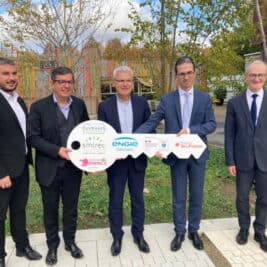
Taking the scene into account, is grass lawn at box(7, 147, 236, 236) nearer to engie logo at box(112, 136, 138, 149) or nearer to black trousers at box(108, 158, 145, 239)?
black trousers at box(108, 158, 145, 239)

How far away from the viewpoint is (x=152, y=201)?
524 cm

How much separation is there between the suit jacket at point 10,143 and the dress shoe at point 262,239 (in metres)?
2.69

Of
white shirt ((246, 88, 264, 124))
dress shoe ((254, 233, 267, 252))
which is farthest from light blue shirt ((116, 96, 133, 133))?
dress shoe ((254, 233, 267, 252))

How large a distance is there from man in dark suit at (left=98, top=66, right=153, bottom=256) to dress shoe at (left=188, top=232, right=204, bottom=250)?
56cm

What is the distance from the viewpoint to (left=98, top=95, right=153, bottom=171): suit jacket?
133 inches

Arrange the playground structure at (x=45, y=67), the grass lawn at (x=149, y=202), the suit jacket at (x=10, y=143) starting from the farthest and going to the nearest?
1. the playground structure at (x=45, y=67)
2. the grass lawn at (x=149, y=202)
3. the suit jacket at (x=10, y=143)

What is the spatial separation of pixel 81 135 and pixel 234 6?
20.6 ft

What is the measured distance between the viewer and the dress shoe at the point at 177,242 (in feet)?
11.9

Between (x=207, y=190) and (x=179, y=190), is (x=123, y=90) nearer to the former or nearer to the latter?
(x=179, y=190)

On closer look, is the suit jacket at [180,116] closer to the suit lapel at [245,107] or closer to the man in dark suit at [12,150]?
the suit lapel at [245,107]

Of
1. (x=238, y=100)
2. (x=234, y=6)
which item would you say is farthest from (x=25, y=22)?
(x=238, y=100)

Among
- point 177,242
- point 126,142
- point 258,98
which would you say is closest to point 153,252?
point 177,242

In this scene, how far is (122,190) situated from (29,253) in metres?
1.23

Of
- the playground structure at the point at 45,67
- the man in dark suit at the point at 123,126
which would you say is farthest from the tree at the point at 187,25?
the man in dark suit at the point at 123,126
